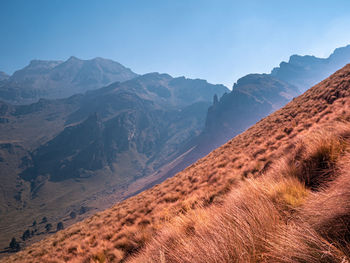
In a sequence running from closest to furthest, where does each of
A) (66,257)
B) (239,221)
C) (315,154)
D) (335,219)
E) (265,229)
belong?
1. (335,219)
2. (265,229)
3. (239,221)
4. (315,154)
5. (66,257)

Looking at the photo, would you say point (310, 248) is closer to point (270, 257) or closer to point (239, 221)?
point (270, 257)

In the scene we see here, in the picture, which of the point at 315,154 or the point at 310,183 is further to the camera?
the point at 315,154

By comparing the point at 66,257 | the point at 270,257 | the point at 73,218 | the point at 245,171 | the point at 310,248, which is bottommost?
the point at 73,218

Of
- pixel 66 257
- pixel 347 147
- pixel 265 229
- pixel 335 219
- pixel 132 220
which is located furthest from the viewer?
pixel 132 220

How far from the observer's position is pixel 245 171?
22.1ft

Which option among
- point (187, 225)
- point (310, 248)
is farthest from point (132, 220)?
point (310, 248)

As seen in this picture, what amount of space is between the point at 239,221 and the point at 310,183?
1.69 metres

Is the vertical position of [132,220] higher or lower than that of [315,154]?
lower

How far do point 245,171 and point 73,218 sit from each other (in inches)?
7802

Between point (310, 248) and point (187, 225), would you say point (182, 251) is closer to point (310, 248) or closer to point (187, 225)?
point (187, 225)

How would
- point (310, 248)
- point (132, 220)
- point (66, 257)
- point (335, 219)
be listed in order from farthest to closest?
point (132, 220) → point (66, 257) → point (335, 219) → point (310, 248)

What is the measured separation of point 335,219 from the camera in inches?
53.3

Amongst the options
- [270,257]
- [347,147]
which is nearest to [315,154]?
[347,147]

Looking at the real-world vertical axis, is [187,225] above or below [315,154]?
above
